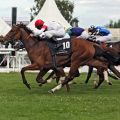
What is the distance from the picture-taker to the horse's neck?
1627 cm

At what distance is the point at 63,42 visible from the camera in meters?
15.8

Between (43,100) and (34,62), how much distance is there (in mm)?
2699

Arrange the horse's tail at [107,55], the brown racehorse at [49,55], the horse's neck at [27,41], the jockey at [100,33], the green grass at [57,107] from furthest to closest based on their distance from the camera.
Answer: the jockey at [100,33], the horse's tail at [107,55], the horse's neck at [27,41], the brown racehorse at [49,55], the green grass at [57,107]

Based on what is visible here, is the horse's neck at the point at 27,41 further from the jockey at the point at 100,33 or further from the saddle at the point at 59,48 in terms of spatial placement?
the jockey at the point at 100,33

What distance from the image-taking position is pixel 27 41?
53.9 ft

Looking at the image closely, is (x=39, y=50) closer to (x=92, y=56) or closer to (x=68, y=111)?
(x=92, y=56)

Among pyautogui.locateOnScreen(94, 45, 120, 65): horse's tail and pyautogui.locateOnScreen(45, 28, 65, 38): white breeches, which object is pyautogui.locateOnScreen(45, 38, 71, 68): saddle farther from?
pyautogui.locateOnScreen(94, 45, 120, 65): horse's tail

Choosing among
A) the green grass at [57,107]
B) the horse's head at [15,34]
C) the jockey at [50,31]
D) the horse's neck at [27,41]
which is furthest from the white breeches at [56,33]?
the green grass at [57,107]

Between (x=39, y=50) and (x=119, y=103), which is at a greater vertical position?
(x=39, y=50)

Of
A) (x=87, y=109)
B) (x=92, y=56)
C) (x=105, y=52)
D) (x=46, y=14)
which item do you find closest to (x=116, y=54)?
(x=105, y=52)

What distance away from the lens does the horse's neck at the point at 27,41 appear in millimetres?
16266

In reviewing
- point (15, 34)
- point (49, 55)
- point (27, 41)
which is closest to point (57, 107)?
point (49, 55)

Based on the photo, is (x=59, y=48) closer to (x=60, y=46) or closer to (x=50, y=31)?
(x=60, y=46)

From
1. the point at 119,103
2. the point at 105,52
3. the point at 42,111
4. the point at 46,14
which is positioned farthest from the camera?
the point at 46,14
